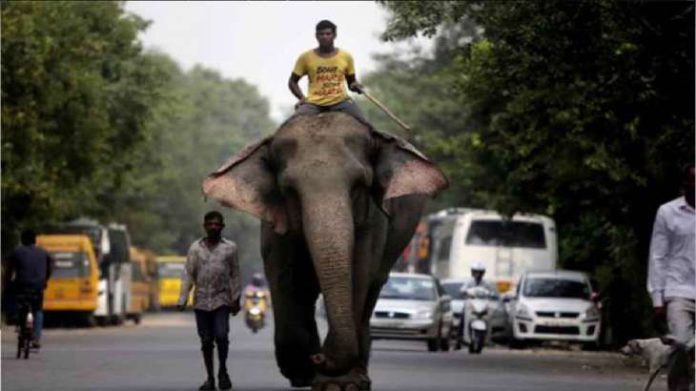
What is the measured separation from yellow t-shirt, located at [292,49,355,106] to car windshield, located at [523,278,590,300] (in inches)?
1152

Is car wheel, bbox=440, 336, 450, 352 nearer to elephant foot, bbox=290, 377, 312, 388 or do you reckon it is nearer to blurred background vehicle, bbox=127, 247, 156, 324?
elephant foot, bbox=290, 377, 312, 388

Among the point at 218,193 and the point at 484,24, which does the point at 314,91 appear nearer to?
the point at 218,193

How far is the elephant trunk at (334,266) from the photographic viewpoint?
18.6 meters

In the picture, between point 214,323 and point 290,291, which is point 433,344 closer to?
point 214,323

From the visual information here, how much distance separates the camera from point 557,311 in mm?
49188

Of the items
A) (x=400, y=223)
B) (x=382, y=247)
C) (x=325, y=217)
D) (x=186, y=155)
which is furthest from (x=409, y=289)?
(x=186, y=155)

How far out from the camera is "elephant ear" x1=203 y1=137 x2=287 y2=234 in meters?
20.2

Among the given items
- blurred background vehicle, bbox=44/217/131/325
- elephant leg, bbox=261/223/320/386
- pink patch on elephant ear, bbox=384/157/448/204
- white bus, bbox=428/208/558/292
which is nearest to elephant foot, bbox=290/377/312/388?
elephant leg, bbox=261/223/320/386

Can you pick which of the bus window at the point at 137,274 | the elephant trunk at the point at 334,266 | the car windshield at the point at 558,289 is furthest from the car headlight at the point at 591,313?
the bus window at the point at 137,274

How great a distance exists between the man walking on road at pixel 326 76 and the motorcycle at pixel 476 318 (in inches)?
859

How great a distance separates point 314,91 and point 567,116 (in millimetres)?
14064

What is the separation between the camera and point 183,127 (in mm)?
149500

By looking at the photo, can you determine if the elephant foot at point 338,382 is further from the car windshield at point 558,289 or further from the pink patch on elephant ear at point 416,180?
the car windshield at point 558,289

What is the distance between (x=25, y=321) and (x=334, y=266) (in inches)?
603
